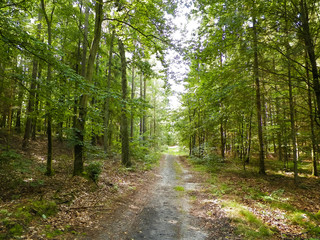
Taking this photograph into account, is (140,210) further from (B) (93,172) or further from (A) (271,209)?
(A) (271,209)

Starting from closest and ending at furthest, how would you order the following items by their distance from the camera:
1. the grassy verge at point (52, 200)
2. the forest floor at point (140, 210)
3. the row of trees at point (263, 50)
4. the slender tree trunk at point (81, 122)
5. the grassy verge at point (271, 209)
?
1. the grassy verge at point (52, 200)
2. the forest floor at point (140, 210)
3. the grassy verge at point (271, 209)
4. the row of trees at point (263, 50)
5. the slender tree trunk at point (81, 122)

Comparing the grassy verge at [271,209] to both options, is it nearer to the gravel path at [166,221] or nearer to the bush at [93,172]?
the gravel path at [166,221]

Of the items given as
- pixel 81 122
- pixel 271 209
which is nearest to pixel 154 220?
pixel 271 209

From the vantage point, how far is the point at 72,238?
13.4 ft

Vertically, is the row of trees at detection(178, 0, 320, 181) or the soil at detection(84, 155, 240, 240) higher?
the row of trees at detection(178, 0, 320, 181)

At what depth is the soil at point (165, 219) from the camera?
4.58m

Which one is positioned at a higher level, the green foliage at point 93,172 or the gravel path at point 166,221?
the green foliage at point 93,172

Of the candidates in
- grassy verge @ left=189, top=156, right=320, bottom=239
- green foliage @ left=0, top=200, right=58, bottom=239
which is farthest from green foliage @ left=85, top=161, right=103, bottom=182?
grassy verge @ left=189, top=156, right=320, bottom=239

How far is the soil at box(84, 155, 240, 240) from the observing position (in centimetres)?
458

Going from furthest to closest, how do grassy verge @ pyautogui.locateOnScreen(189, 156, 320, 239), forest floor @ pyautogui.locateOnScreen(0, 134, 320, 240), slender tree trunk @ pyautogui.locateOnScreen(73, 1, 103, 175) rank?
slender tree trunk @ pyautogui.locateOnScreen(73, 1, 103, 175), grassy verge @ pyautogui.locateOnScreen(189, 156, 320, 239), forest floor @ pyautogui.locateOnScreen(0, 134, 320, 240)

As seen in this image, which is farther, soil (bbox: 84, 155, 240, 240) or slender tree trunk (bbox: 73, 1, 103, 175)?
slender tree trunk (bbox: 73, 1, 103, 175)

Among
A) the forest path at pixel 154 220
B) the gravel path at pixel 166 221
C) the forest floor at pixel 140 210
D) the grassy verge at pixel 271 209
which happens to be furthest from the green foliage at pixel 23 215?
the grassy verge at pixel 271 209

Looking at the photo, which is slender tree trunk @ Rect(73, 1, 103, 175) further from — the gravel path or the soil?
the gravel path

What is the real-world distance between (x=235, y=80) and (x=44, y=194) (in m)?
10.1
